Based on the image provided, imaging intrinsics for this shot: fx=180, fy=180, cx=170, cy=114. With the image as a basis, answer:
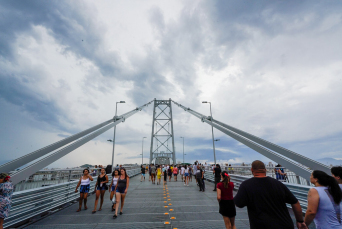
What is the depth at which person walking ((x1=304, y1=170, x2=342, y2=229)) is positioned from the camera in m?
2.29

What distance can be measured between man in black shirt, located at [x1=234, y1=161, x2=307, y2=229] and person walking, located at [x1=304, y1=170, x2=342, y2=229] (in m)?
0.29

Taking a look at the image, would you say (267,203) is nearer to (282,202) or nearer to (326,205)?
(282,202)

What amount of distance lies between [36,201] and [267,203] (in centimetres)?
620

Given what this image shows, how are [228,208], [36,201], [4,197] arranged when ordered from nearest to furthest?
[4,197], [228,208], [36,201]

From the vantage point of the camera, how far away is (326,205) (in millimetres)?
2330

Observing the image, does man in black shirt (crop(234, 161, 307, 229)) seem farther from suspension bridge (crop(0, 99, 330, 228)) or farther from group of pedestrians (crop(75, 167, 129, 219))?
group of pedestrians (crop(75, 167, 129, 219))

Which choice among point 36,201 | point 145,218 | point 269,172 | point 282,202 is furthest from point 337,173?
point 36,201

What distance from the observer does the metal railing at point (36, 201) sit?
4.50m

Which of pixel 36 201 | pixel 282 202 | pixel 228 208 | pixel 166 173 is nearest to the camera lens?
pixel 282 202

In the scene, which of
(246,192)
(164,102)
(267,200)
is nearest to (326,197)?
(267,200)

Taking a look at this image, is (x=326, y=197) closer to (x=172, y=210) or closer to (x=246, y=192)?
(x=246, y=192)

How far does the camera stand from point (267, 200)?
7.20ft

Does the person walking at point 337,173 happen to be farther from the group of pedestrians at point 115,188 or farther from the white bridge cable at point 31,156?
the white bridge cable at point 31,156

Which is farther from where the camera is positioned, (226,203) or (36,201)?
(36,201)
